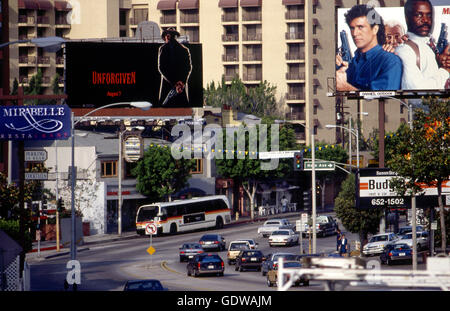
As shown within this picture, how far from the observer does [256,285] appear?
140 feet

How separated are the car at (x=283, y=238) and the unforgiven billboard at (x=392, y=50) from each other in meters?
14.4

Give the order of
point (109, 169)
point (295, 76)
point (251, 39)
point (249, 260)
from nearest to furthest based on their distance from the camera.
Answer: point (249, 260)
point (109, 169)
point (295, 76)
point (251, 39)

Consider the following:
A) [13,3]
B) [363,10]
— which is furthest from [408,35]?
[13,3]

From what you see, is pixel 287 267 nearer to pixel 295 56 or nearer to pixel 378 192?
pixel 378 192

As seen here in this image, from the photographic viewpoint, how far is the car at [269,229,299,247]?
68.7 m

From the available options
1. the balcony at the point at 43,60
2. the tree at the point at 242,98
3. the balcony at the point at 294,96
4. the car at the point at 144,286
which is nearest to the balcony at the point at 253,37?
the tree at the point at 242,98

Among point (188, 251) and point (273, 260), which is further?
point (188, 251)

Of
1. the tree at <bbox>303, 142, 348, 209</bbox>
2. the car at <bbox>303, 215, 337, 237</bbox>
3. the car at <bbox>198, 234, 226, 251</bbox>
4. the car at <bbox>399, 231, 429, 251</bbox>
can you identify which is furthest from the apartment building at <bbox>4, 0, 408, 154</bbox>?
the car at <bbox>399, 231, 429, 251</bbox>

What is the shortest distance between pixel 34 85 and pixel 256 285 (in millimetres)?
91714

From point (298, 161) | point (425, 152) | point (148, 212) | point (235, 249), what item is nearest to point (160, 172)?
point (148, 212)

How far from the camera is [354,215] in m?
61.0

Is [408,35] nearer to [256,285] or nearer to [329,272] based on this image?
[256,285]

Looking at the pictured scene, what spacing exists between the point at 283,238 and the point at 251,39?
7045 centimetres
